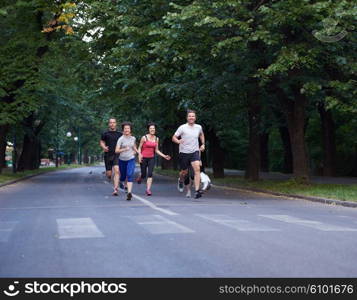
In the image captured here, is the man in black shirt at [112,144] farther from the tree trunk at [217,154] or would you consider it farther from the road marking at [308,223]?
the tree trunk at [217,154]

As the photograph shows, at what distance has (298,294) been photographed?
5.23m

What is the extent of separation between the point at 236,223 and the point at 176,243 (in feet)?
8.34

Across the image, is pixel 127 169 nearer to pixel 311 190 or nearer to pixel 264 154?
pixel 311 190

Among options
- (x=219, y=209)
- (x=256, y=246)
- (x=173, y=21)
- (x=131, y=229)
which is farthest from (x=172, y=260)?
(x=173, y=21)

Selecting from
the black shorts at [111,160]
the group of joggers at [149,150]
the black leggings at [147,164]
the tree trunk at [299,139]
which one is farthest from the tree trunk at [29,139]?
the black leggings at [147,164]

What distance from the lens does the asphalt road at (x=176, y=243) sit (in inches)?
248

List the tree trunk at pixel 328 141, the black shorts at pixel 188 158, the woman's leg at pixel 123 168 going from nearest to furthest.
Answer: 1. the black shorts at pixel 188 158
2. the woman's leg at pixel 123 168
3. the tree trunk at pixel 328 141

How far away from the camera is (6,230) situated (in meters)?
9.67

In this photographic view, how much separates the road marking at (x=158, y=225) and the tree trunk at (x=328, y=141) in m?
21.0

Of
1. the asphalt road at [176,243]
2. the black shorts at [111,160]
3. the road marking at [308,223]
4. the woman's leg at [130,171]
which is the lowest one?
the road marking at [308,223]

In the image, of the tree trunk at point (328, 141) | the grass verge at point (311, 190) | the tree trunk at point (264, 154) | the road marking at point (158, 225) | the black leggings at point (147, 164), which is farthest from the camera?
the tree trunk at point (264, 154)

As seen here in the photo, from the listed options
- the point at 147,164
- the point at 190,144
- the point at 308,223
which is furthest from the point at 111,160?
the point at 308,223

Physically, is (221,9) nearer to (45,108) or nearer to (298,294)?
(298,294)

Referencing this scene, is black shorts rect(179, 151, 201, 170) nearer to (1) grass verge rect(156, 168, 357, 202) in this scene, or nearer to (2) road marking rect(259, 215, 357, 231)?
(1) grass verge rect(156, 168, 357, 202)
